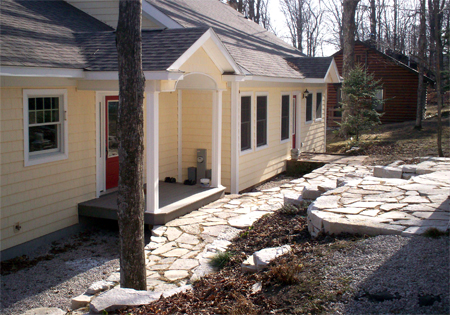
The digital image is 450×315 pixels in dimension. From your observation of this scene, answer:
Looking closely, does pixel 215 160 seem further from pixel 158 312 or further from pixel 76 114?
pixel 158 312

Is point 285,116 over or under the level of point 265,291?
over

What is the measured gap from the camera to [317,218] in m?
5.96

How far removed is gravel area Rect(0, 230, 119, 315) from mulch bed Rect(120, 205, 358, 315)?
1889 mm

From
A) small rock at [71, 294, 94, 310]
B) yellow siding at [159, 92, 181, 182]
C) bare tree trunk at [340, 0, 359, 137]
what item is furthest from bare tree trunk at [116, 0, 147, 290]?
bare tree trunk at [340, 0, 359, 137]

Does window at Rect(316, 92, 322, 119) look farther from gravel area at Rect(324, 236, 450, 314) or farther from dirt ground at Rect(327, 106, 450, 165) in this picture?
gravel area at Rect(324, 236, 450, 314)

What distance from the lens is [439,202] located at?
646 cm

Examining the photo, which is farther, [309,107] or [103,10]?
[309,107]

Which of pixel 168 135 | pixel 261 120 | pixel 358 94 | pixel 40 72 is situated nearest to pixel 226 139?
pixel 168 135

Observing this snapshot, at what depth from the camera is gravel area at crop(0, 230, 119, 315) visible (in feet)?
19.1

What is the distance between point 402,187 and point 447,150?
339 inches

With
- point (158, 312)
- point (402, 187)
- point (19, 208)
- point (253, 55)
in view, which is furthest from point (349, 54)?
point (158, 312)

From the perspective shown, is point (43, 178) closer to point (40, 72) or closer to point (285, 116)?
point (40, 72)

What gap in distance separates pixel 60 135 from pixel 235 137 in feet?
13.8

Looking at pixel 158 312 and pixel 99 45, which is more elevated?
pixel 99 45
